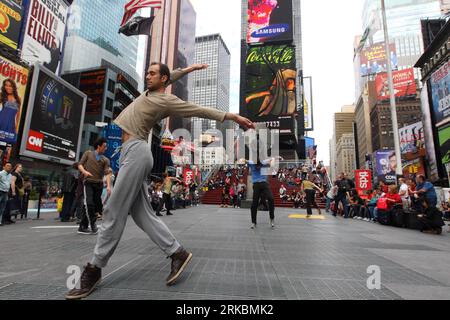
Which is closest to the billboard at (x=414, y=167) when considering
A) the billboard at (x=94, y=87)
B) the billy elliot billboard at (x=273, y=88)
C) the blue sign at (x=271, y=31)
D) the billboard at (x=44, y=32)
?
the billy elliot billboard at (x=273, y=88)

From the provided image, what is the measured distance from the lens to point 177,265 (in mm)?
2301

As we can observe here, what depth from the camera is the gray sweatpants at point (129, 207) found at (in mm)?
2156

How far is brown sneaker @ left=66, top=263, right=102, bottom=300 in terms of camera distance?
1.87 m

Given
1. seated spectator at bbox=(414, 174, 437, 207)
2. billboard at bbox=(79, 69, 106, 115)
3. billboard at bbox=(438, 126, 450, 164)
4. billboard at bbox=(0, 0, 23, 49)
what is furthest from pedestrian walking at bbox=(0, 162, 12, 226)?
billboard at bbox=(79, 69, 106, 115)

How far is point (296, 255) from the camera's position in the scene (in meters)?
3.57

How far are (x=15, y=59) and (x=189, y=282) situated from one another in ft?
87.8

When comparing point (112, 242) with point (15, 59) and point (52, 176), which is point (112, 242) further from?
point (52, 176)

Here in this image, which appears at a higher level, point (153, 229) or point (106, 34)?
point (106, 34)

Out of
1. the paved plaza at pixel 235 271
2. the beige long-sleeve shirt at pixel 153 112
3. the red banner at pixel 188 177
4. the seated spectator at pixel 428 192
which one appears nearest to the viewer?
the paved plaza at pixel 235 271

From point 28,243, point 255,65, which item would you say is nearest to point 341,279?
point 28,243

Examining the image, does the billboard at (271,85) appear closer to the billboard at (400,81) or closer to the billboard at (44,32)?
the billboard at (44,32)

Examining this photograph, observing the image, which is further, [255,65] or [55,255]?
[255,65]

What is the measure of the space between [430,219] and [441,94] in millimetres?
23905

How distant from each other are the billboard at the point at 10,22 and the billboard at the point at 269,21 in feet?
111
